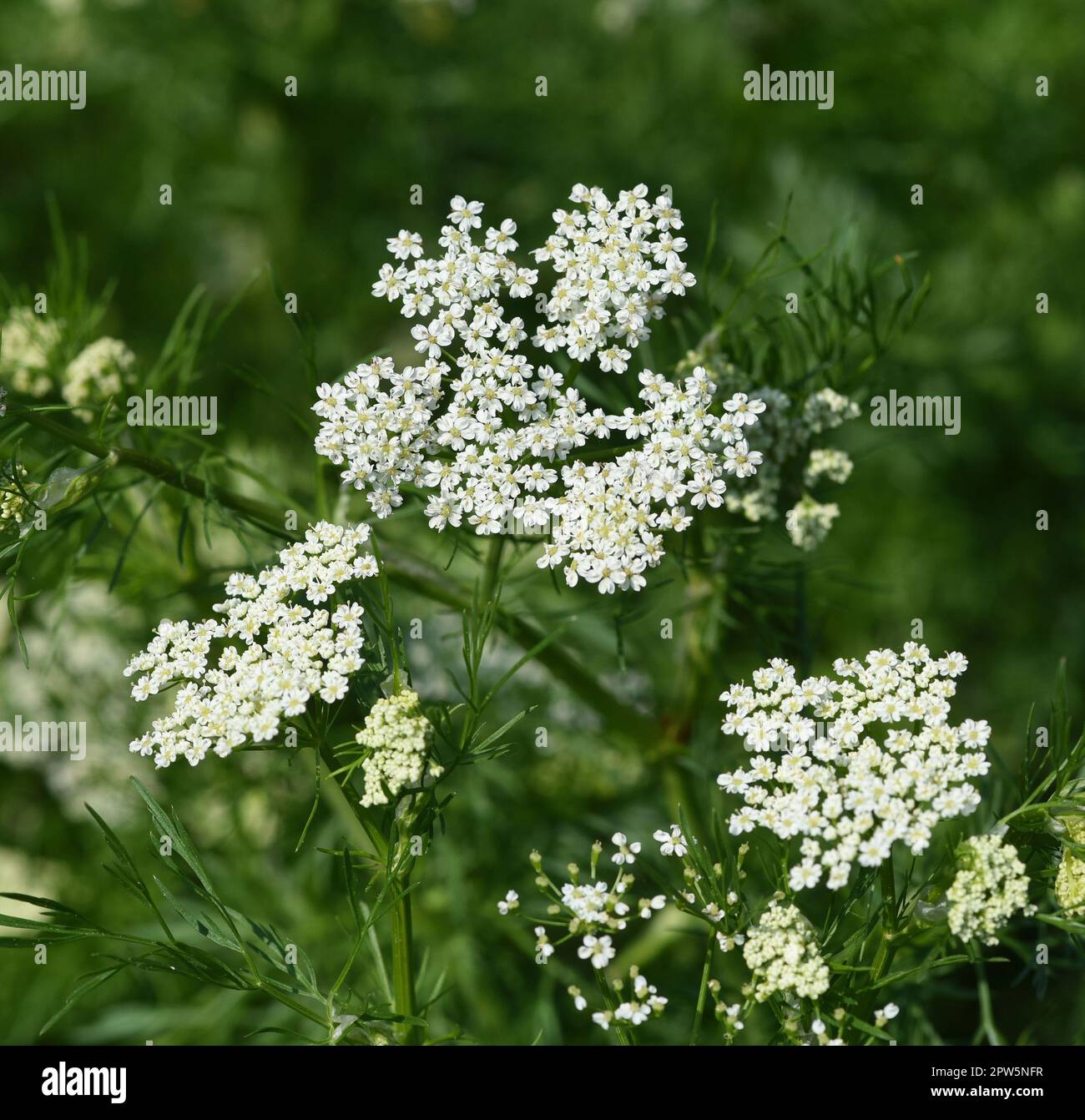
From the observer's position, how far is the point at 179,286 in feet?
14.8

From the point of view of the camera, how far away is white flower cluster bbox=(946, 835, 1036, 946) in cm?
134

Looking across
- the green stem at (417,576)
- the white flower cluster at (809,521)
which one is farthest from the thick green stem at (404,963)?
the white flower cluster at (809,521)

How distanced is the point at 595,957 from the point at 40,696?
2.12 metres

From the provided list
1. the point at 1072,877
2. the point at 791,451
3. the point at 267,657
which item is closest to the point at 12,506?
the point at 267,657

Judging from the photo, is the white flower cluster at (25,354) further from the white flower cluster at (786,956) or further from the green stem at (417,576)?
the white flower cluster at (786,956)

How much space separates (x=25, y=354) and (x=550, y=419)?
110cm

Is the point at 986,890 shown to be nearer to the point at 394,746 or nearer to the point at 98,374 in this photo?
the point at 394,746

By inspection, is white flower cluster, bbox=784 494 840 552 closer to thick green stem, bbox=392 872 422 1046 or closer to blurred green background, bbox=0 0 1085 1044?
thick green stem, bbox=392 872 422 1046

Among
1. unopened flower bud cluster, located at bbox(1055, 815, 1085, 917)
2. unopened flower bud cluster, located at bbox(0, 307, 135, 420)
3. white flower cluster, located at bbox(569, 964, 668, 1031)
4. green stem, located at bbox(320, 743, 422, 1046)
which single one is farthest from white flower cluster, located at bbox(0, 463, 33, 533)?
unopened flower bud cluster, located at bbox(1055, 815, 1085, 917)

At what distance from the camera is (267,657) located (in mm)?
1509

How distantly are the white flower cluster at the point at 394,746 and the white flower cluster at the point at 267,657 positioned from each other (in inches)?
2.5
